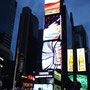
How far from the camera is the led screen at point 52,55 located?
172 feet

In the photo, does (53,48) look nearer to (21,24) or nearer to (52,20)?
(52,20)

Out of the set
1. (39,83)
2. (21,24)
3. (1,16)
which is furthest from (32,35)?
(39,83)

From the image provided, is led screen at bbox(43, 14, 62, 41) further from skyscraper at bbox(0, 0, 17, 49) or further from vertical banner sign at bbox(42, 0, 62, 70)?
skyscraper at bbox(0, 0, 17, 49)

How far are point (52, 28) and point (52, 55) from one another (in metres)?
10.8

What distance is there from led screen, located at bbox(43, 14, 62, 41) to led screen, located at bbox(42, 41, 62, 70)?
7.78 ft

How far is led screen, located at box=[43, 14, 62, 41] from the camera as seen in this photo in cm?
5573

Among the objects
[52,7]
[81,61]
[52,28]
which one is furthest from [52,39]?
[81,61]

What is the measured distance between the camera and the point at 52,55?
2122 inches

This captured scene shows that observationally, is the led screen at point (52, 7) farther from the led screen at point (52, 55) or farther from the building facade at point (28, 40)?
the building facade at point (28, 40)

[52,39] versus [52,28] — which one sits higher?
[52,28]

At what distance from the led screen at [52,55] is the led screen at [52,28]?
93.3 inches

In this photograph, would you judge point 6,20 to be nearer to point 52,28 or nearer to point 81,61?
point 81,61

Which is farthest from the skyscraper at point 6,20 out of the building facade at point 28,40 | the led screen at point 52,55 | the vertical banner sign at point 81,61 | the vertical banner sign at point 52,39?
the led screen at point 52,55

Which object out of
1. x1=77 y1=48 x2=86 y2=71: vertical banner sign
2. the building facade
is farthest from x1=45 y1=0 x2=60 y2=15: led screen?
the building facade
